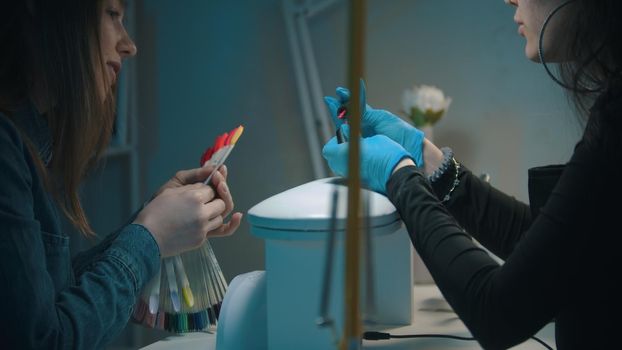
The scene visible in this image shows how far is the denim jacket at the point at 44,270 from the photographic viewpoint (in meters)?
0.54

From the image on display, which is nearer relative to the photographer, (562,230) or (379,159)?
(562,230)

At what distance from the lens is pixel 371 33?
4.83 ft

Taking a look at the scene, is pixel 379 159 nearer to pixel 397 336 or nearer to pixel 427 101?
pixel 397 336

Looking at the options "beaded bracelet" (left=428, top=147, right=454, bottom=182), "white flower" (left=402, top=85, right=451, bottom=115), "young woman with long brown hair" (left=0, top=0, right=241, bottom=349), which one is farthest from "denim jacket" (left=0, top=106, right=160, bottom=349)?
"white flower" (left=402, top=85, right=451, bottom=115)

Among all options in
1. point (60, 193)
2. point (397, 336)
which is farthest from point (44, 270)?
point (397, 336)

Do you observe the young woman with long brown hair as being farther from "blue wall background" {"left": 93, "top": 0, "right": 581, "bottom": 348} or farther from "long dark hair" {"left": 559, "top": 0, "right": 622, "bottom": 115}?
"blue wall background" {"left": 93, "top": 0, "right": 581, "bottom": 348}

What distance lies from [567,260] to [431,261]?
5.5 inches

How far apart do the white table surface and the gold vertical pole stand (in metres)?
0.50

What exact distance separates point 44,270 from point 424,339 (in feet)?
1.83

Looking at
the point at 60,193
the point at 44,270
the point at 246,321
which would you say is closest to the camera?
the point at 44,270

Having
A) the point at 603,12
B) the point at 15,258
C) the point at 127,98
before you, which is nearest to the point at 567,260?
the point at 603,12

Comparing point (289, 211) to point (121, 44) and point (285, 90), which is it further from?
point (285, 90)

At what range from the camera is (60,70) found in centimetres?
65

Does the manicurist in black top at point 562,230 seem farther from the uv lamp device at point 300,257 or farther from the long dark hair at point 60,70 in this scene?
the long dark hair at point 60,70
